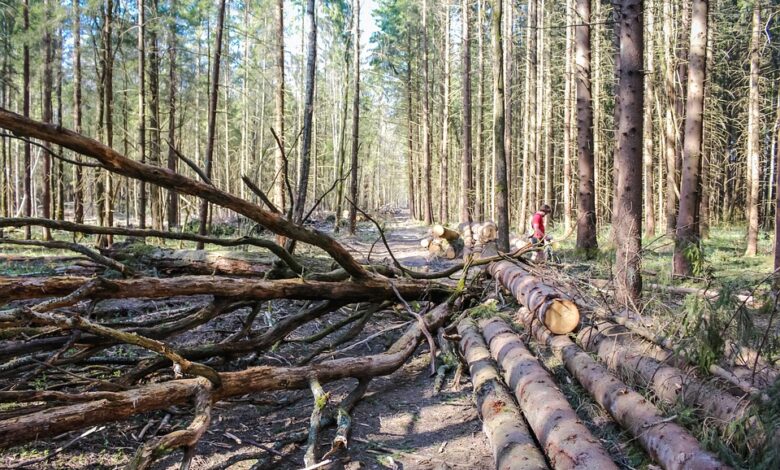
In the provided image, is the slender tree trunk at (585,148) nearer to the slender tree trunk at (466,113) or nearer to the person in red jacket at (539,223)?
the person in red jacket at (539,223)

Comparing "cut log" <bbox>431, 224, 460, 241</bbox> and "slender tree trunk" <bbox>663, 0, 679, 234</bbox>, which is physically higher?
"slender tree trunk" <bbox>663, 0, 679, 234</bbox>

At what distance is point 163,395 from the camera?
2879mm

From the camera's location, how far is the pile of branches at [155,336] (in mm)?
2609

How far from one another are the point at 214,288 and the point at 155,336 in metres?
0.62

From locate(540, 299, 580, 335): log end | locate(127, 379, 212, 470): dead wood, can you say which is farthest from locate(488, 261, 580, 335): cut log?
locate(127, 379, 212, 470): dead wood

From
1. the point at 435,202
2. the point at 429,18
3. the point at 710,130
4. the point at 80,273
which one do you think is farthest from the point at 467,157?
the point at 435,202

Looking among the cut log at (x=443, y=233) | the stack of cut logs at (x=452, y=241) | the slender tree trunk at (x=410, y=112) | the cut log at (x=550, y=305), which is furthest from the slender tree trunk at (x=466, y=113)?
the cut log at (x=550, y=305)

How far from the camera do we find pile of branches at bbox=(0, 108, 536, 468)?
2609 mm

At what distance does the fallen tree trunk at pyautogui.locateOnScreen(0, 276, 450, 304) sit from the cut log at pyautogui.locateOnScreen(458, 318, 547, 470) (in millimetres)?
1172

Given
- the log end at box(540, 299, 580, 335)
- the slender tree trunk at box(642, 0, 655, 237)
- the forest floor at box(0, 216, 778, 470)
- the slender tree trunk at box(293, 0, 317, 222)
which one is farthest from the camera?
the slender tree trunk at box(642, 0, 655, 237)

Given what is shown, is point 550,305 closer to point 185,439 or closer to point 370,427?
point 370,427

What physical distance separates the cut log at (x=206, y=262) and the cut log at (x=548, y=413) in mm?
4030

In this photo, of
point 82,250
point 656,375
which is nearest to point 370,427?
point 656,375

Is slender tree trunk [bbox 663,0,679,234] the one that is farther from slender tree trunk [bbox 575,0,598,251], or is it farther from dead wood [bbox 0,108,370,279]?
dead wood [bbox 0,108,370,279]
